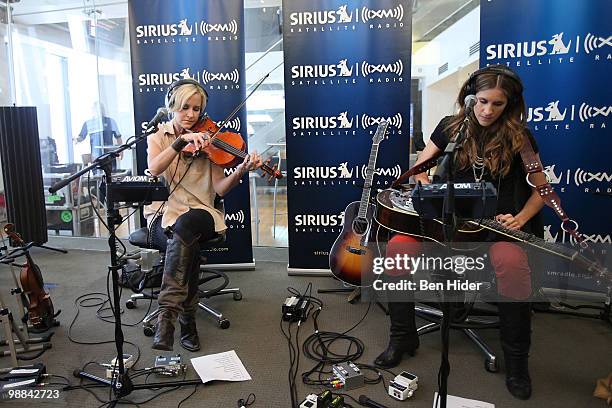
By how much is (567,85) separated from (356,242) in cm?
144

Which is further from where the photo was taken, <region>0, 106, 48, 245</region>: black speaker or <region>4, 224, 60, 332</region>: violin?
<region>0, 106, 48, 245</region>: black speaker

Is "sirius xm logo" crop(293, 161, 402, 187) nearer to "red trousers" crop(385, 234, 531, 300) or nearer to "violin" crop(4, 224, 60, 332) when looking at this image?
"red trousers" crop(385, 234, 531, 300)

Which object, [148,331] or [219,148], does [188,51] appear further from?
[148,331]

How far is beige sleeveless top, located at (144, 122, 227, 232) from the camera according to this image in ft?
7.06

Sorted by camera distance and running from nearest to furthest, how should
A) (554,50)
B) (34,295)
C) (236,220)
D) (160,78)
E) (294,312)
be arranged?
(34,295) → (294,312) → (554,50) → (160,78) → (236,220)

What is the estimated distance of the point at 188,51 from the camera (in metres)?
2.96

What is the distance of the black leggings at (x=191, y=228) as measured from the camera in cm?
200

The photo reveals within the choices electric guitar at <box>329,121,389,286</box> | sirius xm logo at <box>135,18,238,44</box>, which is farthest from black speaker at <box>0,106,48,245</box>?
electric guitar at <box>329,121,389,286</box>

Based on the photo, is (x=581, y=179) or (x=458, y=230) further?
(x=581, y=179)

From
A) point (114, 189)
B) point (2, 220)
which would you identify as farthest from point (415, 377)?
point (2, 220)

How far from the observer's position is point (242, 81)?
298 cm

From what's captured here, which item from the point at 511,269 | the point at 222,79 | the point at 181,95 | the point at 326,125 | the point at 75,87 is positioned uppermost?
the point at 75,87

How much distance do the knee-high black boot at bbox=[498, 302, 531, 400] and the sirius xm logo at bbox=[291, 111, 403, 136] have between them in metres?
1.45

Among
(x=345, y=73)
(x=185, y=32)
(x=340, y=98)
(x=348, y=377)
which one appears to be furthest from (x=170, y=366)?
(x=185, y=32)
